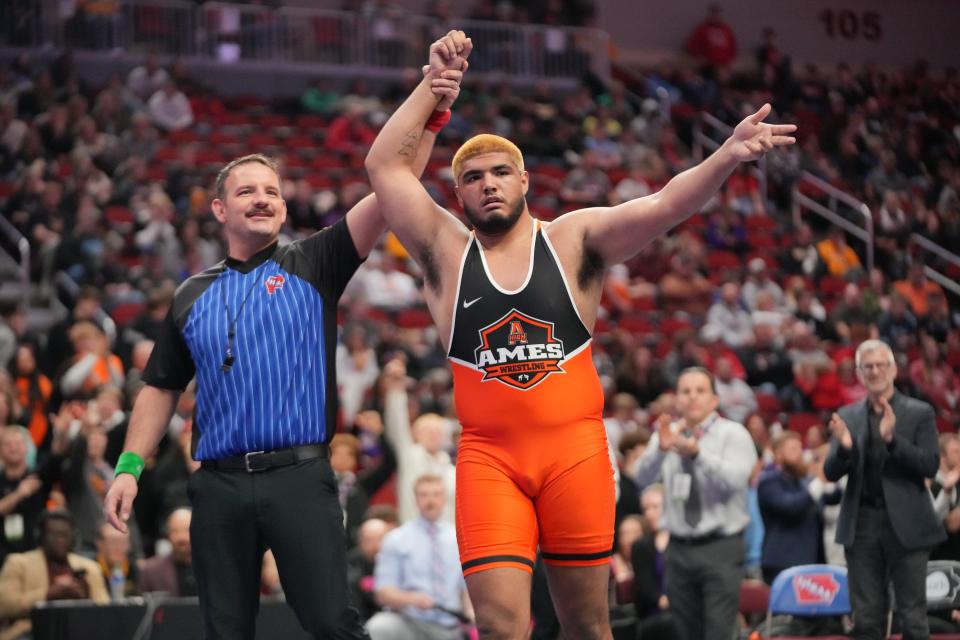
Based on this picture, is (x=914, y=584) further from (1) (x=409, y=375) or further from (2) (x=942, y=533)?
(1) (x=409, y=375)

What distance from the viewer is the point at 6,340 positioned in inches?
430

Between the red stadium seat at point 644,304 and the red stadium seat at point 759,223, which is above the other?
the red stadium seat at point 759,223

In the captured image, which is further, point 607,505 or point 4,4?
point 4,4

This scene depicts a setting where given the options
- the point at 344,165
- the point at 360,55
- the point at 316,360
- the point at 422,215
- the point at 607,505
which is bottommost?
the point at 607,505

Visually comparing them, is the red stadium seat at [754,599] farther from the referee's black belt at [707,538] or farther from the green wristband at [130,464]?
the green wristband at [130,464]

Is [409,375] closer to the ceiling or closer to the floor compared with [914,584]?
closer to the ceiling

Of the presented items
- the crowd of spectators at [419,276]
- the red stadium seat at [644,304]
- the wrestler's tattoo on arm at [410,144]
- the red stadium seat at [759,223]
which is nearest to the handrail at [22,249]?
the crowd of spectators at [419,276]

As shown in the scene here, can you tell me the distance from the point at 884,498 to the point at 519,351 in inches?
134

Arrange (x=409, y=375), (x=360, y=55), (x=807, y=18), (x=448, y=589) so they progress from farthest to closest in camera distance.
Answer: (x=807, y=18), (x=360, y=55), (x=409, y=375), (x=448, y=589)

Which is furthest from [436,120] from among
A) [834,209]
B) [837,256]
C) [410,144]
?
[834,209]

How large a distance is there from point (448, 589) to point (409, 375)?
3.83 meters

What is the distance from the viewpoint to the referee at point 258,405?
4.62m

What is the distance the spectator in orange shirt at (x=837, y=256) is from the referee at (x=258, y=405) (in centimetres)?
1318

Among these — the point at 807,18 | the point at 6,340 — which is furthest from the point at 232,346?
the point at 807,18
